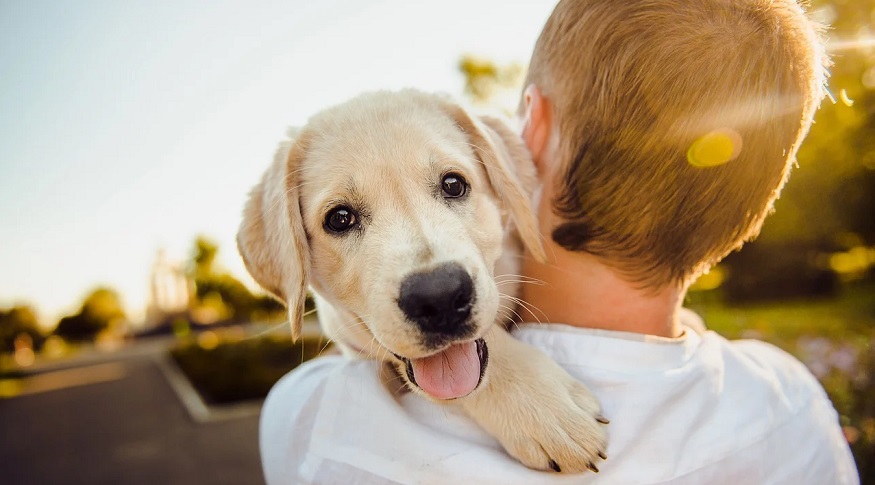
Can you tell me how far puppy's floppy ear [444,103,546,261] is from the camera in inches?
102

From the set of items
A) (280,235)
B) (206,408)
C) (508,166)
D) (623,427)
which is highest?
(508,166)

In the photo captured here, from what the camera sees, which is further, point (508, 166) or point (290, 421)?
point (508, 166)

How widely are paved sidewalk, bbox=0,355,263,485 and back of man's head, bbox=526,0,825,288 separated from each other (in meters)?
9.95

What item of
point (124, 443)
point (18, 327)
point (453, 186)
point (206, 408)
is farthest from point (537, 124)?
point (18, 327)

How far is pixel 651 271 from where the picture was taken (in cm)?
241

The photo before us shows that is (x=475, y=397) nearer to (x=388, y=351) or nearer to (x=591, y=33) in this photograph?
(x=388, y=351)

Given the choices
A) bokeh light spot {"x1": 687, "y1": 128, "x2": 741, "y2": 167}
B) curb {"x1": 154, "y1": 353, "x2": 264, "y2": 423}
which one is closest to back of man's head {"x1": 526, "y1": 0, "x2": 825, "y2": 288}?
bokeh light spot {"x1": 687, "y1": 128, "x2": 741, "y2": 167}

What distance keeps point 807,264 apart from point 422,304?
23.7 metres

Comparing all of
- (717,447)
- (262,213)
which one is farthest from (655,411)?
(262,213)

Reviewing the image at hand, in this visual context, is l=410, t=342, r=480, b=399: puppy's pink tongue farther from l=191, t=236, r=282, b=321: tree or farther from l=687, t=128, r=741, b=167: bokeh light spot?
l=191, t=236, r=282, b=321: tree

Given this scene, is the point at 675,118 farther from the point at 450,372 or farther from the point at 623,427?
the point at 450,372

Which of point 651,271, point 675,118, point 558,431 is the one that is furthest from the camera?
point 651,271

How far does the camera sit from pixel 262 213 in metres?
3.04

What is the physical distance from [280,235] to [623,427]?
1635mm
